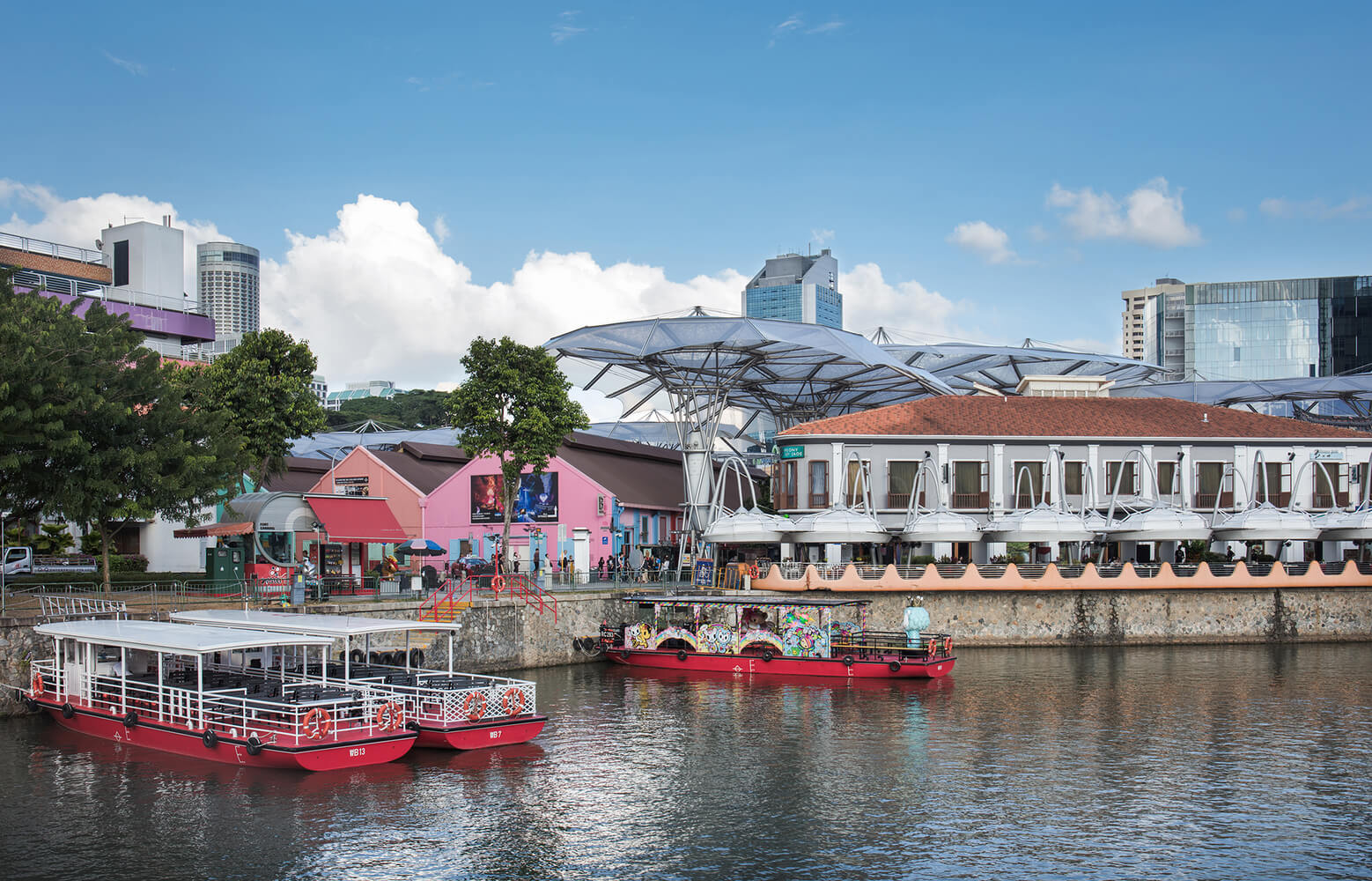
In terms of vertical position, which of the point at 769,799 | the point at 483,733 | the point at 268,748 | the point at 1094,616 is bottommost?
the point at 769,799

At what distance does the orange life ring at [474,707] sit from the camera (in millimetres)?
30172

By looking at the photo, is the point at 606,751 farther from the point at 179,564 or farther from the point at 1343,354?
the point at 1343,354

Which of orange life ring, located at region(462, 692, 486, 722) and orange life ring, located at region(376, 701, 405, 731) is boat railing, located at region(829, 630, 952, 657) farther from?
orange life ring, located at region(376, 701, 405, 731)

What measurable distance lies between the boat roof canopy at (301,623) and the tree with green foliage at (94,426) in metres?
6.17

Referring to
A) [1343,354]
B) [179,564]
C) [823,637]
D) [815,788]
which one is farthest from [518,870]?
[1343,354]

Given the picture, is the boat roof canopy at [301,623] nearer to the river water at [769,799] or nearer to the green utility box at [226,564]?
the river water at [769,799]

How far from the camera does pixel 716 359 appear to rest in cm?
6328

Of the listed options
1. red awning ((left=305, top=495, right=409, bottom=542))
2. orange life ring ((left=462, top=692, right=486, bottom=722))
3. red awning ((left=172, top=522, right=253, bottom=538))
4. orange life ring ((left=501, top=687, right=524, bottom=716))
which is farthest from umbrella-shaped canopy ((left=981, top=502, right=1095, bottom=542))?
red awning ((left=172, top=522, right=253, bottom=538))

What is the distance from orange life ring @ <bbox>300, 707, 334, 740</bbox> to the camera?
27.5m

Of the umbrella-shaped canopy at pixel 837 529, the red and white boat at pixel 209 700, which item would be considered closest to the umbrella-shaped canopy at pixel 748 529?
the umbrella-shaped canopy at pixel 837 529

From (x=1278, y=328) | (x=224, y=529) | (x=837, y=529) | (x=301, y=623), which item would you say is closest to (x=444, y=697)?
(x=301, y=623)

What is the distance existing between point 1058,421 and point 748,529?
69.6 feet

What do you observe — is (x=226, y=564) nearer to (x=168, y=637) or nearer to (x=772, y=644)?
(x=168, y=637)

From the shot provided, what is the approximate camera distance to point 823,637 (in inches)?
1734
